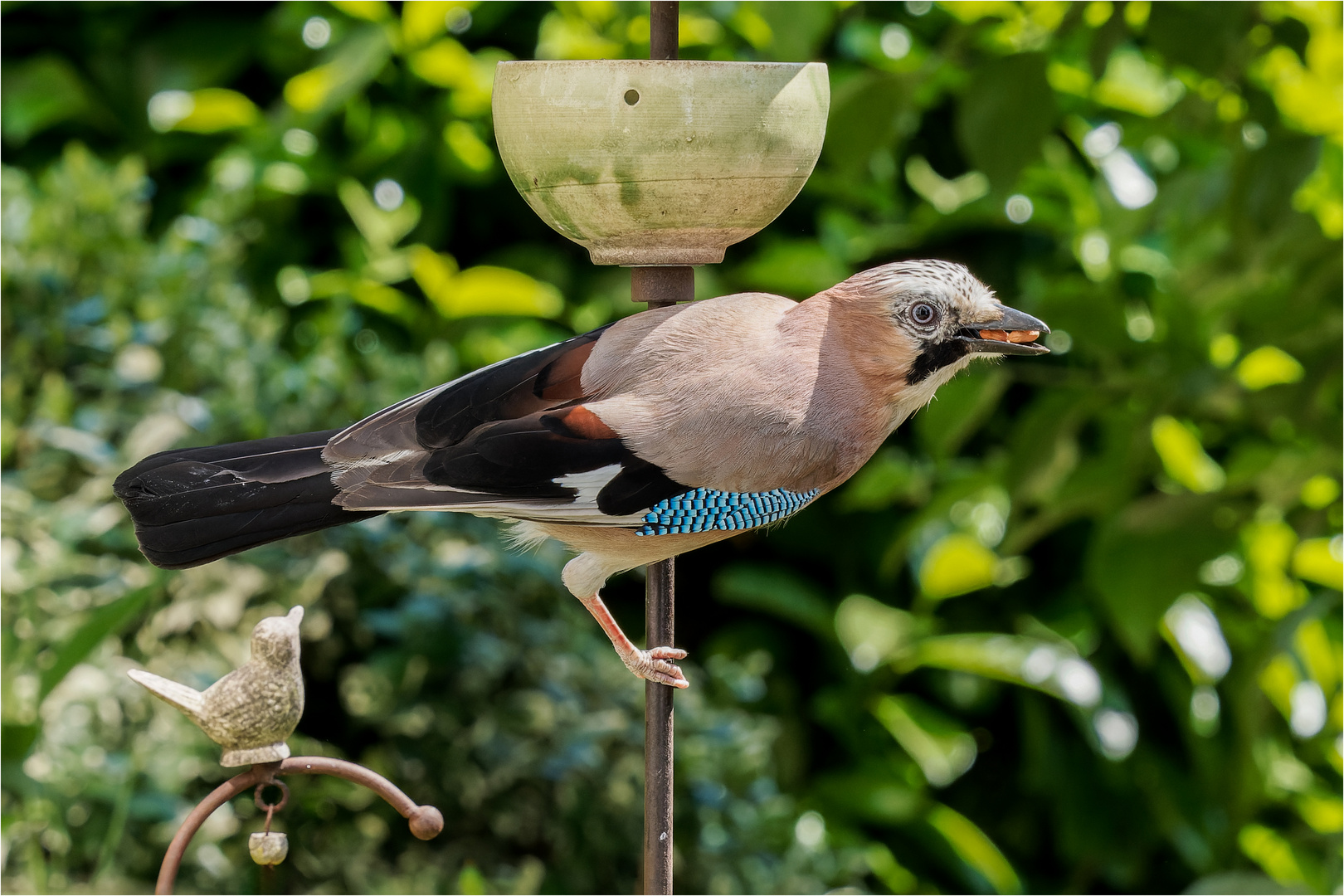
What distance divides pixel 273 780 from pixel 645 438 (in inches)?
18.9

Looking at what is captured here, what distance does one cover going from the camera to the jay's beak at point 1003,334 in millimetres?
1158

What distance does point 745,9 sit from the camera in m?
2.50

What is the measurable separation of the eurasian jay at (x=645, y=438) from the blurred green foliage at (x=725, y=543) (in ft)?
2.18

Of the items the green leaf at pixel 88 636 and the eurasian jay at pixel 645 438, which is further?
the green leaf at pixel 88 636

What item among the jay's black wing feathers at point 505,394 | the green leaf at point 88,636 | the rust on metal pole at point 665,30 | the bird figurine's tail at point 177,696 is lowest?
the green leaf at point 88,636

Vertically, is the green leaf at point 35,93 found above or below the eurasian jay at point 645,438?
above

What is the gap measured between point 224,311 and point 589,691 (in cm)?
101

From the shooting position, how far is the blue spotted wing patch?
114 cm

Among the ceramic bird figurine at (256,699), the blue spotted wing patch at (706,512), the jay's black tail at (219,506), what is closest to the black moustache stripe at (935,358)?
the blue spotted wing patch at (706,512)

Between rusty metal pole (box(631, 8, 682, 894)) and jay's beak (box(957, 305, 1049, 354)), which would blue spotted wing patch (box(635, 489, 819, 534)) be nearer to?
rusty metal pole (box(631, 8, 682, 894))

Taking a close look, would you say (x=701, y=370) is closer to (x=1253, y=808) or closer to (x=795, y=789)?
(x=795, y=789)

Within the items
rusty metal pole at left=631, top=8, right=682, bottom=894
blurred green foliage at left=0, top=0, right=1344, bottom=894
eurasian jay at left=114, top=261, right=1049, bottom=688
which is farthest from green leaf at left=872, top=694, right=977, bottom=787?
eurasian jay at left=114, top=261, right=1049, bottom=688

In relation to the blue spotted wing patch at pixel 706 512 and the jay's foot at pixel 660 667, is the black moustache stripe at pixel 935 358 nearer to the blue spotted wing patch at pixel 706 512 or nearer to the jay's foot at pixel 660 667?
the blue spotted wing patch at pixel 706 512

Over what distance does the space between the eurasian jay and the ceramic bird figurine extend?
0.10 m
